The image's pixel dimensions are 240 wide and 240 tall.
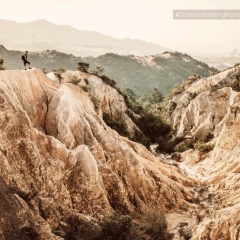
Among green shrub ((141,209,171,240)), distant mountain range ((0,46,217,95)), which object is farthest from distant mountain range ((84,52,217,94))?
green shrub ((141,209,171,240))

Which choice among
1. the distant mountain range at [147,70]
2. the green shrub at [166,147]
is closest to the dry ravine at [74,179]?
the green shrub at [166,147]

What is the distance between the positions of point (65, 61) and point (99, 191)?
11243 cm

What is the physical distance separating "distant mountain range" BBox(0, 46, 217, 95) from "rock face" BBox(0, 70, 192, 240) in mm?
94609

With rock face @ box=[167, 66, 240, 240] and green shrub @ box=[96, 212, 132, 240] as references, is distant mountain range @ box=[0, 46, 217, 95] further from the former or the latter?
green shrub @ box=[96, 212, 132, 240]

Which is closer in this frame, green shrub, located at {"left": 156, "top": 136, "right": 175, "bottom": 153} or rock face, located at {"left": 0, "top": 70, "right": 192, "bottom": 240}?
rock face, located at {"left": 0, "top": 70, "right": 192, "bottom": 240}

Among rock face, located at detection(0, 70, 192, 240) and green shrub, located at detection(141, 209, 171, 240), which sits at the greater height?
rock face, located at detection(0, 70, 192, 240)

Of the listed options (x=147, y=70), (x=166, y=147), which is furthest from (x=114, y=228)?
(x=147, y=70)

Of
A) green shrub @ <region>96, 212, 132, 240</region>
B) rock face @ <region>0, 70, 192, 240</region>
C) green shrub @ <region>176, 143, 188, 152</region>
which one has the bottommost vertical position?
green shrub @ <region>176, 143, 188, 152</region>

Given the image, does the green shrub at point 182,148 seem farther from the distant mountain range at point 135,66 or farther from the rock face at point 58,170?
the distant mountain range at point 135,66

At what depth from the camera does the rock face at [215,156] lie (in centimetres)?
1322

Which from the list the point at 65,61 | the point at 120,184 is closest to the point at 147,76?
the point at 65,61

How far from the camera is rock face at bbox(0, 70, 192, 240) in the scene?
13031mm

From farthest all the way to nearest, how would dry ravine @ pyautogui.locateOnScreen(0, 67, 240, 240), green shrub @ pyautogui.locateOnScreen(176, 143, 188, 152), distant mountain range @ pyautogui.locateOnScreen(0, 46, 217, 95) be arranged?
distant mountain range @ pyautogui.locateOnScreen(0, 46, 217, 95)
green shrub @ pyautogui.locateOnScreen(176, 143, 188, 152)
dry ravine @ pyautogui.locateOnScreen(0, 67, 240, 240)

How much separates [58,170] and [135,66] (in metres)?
127
